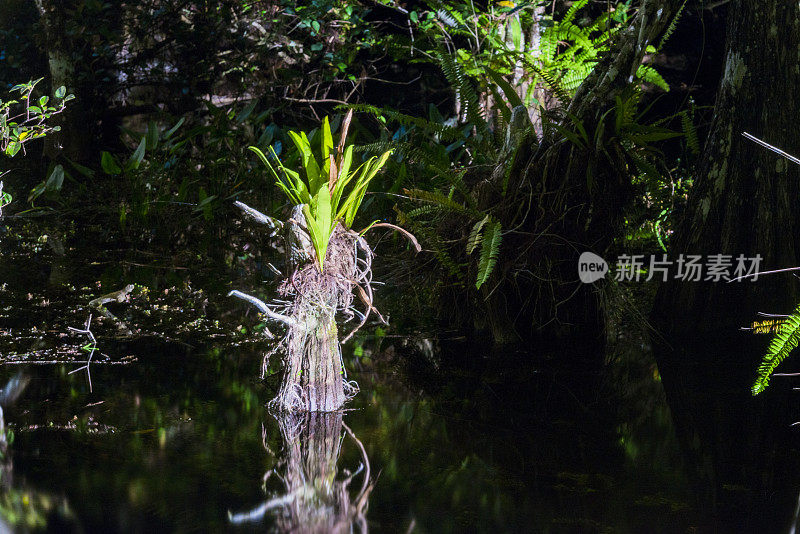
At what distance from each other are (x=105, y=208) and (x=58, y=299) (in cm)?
170

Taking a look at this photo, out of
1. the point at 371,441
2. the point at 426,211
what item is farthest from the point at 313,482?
the point at 426,211

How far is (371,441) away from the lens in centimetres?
220

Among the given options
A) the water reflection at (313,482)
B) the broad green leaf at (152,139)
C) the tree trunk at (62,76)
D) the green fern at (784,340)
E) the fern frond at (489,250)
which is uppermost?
the tree trunk at (62,76)

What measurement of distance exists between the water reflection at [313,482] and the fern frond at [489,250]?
0.79 meters

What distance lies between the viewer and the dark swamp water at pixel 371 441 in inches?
70.1

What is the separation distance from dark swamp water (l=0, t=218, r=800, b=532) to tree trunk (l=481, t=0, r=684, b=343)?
211 mm

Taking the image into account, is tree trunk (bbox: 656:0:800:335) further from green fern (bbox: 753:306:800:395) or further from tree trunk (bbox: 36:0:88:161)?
tree trunk (bbox: 36:0:88:161)

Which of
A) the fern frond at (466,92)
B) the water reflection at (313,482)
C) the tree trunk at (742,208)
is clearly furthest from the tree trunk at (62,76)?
the tree trunk at (742,208)

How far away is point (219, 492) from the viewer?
187 centimetres

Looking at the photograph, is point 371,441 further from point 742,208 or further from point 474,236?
point 742,208

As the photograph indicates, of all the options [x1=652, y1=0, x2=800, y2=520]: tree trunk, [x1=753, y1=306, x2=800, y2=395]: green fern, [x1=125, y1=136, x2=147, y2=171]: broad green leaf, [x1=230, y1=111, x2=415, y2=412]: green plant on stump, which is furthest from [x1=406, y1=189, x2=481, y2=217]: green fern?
[x1=125, y1=136, x2=147, y2=171]: broad green leaf

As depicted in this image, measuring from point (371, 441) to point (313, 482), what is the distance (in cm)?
28

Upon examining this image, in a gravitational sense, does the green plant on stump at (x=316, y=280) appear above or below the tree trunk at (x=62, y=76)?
below

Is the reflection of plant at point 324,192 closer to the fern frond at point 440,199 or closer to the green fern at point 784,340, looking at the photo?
the fern frond at point 440,199
